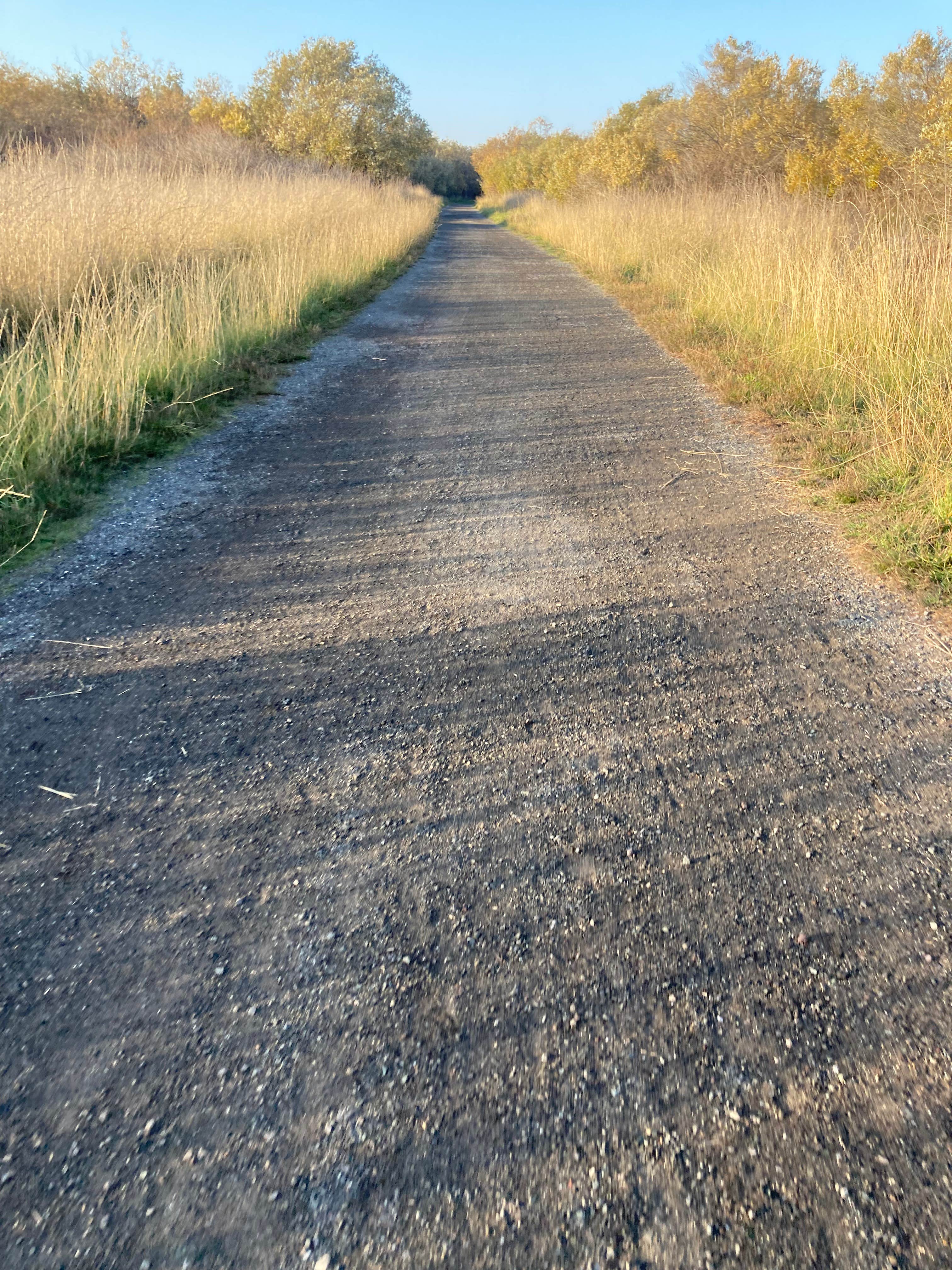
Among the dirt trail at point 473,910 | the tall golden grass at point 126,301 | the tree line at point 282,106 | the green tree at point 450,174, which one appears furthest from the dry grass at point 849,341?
the green tree at point 450,174

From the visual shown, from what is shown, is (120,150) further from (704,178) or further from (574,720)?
(574,720)

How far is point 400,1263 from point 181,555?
10.6ft

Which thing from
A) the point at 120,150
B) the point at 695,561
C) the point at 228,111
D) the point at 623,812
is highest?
the point at 228,111

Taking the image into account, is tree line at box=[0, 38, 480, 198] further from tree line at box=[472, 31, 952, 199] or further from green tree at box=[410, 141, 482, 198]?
green tree at box=[410, 141, 482, 198]

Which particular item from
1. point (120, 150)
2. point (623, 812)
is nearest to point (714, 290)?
point (623, 812)

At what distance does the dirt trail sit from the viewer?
128 centimetres

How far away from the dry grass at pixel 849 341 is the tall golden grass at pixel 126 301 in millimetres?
4561

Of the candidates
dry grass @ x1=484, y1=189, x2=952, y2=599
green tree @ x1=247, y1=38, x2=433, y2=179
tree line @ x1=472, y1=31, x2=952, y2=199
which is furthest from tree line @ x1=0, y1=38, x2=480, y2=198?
dry grass @ x1=484, y1=189, x2=952, y2=599

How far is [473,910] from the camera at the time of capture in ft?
5.95

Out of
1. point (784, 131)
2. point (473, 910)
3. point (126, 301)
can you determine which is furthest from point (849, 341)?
point (784, 131)

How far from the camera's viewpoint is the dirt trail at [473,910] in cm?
128

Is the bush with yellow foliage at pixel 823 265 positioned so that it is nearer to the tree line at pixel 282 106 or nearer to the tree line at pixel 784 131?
the tree line at pixel 784 131

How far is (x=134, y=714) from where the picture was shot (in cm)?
253

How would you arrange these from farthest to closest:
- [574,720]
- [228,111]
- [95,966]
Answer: [228,111] → [574,720] → [95,966]
